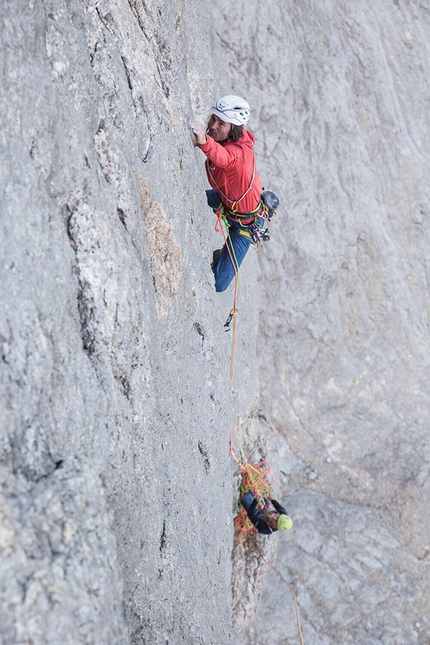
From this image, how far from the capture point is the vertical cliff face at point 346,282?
8094 mm

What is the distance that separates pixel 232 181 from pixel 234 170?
18 centimetres

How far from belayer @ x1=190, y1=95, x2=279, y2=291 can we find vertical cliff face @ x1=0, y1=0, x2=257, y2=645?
257 millimetres

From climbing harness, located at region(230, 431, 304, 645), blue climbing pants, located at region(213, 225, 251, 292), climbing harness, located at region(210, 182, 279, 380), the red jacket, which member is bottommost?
climbing harness, located at region(230, 431, 304, 645)

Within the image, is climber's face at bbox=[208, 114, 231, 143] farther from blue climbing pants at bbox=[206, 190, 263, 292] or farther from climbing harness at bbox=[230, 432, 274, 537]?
climbing harness at bbox=[230, 432, 274, 537]

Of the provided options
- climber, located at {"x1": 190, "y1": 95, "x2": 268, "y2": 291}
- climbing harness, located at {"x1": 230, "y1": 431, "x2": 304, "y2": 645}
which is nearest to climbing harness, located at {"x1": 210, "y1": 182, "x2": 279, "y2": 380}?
climber, located at {"x1": 190, "y1": 95, "x2": 268, "y2": 291}

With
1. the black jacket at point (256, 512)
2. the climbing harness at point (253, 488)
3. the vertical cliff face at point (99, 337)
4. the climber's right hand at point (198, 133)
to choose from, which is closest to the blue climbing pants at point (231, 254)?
the vertical cliff face at point (99, 337)

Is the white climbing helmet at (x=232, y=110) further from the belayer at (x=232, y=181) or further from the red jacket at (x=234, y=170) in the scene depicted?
the red jacket at (x=234, y=170)

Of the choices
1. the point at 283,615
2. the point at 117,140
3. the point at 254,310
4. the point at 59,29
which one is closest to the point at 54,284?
the point at 117,140

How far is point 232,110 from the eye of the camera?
486cm

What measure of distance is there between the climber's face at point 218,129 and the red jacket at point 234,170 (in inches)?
2.9

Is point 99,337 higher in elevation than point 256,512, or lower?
higher

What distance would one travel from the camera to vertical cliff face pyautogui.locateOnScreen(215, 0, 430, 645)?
8.09 m

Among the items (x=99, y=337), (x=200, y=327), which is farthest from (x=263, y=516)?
(x=99, y=337)

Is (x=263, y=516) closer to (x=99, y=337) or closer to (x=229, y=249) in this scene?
(x=229, y=249)
